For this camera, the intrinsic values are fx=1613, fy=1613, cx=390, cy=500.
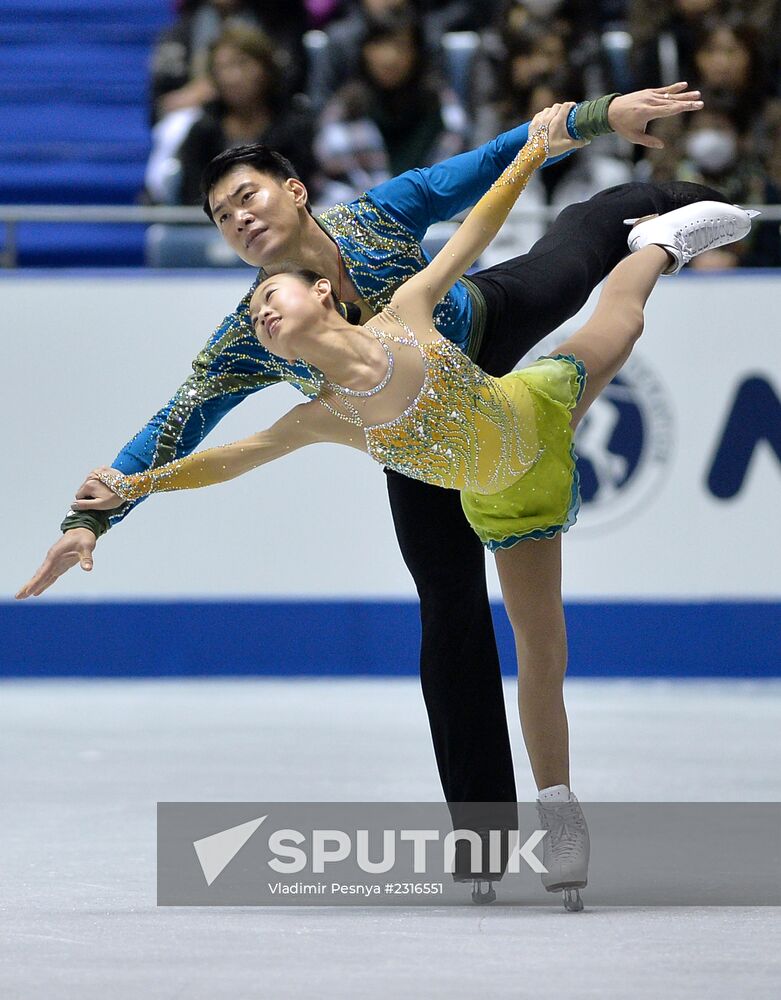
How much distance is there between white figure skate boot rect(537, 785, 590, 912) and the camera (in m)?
2.62

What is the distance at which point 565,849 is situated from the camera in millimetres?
2666

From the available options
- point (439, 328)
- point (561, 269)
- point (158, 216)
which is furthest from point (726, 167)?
point (439, 328)

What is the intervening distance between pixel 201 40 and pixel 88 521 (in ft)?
14.4

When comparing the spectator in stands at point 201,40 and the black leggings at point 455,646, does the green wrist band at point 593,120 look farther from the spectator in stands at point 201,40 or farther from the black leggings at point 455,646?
the spectator in stands at point 201,40

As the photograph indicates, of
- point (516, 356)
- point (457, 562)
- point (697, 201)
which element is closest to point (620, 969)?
point (457, 562)

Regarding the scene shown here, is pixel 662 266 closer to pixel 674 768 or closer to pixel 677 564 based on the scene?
pixel 674 768

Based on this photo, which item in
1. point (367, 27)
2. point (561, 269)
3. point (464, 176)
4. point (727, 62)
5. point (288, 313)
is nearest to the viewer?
point (288, 313)

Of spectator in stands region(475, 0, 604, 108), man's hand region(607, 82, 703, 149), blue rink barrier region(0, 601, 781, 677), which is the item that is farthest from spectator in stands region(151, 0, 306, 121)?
man's hand region(607, 82, 703, 149)

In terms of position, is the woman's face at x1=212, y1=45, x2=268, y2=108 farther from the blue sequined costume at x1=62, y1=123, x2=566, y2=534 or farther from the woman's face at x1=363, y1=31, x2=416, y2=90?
the blue sequined costume at x1=62, y1=123, x2=566, y2=534

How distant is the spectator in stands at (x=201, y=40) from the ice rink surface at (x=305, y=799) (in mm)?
2475

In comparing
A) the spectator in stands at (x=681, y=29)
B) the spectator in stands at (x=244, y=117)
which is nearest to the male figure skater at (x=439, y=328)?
the spectator in stands at (x=244, y=117)

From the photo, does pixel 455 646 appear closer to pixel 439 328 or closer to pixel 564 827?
pixel 564 827

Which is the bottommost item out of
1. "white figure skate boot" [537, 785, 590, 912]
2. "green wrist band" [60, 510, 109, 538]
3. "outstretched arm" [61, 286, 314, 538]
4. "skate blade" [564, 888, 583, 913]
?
"skate blade" [564, 888, 583, 913]

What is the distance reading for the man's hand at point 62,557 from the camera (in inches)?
104
